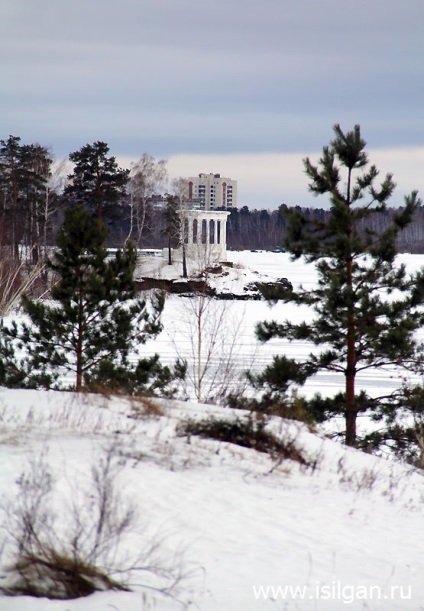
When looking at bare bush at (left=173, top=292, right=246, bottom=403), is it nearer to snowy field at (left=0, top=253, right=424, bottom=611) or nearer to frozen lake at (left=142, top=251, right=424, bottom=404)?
frozen lake at (left=142, top=251, right=424, bottom=404)

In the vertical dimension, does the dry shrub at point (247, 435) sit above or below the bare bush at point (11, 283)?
below

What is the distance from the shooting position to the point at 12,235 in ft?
142

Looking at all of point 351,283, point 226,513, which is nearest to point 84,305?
point 351,283

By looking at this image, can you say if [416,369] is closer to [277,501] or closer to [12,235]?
[277,501]

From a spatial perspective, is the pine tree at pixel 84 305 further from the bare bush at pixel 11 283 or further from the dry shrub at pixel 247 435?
the bare bush at pixel 11 283

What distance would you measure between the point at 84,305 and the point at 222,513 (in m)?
10.4

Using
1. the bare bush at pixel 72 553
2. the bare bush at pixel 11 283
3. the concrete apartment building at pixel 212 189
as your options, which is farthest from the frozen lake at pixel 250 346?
the concrete apartment building at pixel 212 189

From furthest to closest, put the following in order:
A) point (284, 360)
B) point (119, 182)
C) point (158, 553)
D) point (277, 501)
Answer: point (119, 182)
point (284, 360)
point (277, 501)
point (158, 553)

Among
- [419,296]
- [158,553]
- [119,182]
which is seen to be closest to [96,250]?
[419,296]

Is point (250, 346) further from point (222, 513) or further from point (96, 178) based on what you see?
point (222, 513)

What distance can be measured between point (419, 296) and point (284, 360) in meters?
3.45

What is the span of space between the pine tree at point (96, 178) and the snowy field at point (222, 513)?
3511cm

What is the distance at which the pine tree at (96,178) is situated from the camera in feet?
137

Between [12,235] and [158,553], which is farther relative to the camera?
[12,235]
